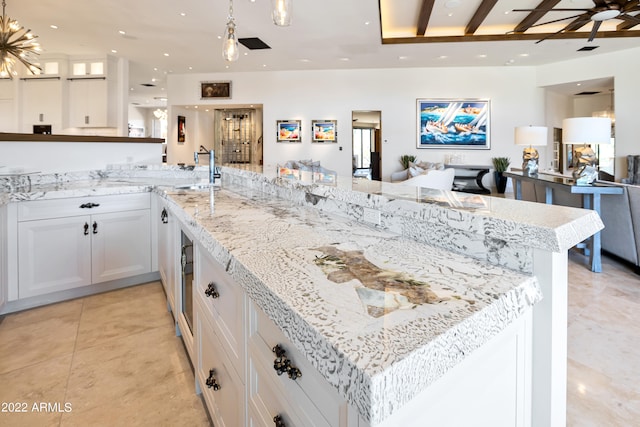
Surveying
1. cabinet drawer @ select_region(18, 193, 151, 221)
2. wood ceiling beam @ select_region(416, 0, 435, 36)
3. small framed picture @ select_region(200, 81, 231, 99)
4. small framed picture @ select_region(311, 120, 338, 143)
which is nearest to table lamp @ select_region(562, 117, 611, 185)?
wood ceiling beam @ select_region(416, 0, 435, 36)

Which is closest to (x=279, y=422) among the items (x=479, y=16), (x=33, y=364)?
(x=33, y=364)

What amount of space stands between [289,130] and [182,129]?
3.31 m

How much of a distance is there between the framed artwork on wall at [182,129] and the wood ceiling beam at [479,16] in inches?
294

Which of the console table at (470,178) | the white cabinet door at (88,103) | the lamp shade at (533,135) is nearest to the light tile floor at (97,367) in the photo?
the lamp shade at (533,135)

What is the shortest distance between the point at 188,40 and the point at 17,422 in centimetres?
669

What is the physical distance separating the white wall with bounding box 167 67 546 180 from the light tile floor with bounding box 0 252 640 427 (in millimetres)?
6644

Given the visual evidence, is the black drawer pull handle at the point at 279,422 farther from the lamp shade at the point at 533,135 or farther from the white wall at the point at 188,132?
the white wall at the point at 188,132

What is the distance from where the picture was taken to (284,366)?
0.61 m

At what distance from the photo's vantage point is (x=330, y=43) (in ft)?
21.7

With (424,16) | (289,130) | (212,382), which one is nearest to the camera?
(212,382)

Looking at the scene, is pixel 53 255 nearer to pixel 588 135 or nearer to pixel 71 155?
pixel 71 155

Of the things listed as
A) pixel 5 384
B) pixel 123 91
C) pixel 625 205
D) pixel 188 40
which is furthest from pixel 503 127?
pixel 5 384

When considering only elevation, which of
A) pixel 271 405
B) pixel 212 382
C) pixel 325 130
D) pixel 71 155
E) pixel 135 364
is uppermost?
pixel 325 130

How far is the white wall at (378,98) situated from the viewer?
27.5 ft
